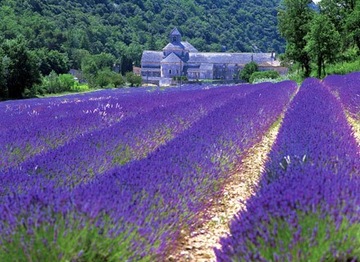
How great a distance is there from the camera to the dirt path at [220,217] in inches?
127

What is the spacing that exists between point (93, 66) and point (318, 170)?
6616 centimetres

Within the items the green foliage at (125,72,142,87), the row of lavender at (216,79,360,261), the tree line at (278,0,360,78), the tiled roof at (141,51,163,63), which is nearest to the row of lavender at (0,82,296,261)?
the row of lavender at (216,79,360,261)

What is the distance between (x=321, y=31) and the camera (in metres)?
30.2

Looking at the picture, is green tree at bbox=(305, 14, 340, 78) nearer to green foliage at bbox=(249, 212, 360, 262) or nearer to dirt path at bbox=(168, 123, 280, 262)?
dirt path at bbox=(168, 123, 280, 262)

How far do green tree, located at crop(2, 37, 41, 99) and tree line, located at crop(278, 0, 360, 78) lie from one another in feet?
67.2

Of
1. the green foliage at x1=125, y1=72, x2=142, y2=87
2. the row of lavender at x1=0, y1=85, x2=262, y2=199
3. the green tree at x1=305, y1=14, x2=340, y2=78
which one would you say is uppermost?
the green tree at x1=305, y1=14, x2=340, y2=78

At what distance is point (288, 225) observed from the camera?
209 cm

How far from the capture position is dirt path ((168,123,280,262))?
3.22 meters

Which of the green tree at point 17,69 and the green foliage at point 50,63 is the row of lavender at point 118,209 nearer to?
the green tree at point 17,69

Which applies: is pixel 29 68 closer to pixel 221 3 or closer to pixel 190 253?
pixel 190 253

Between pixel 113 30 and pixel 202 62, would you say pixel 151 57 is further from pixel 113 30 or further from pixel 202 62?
pixel 113 30

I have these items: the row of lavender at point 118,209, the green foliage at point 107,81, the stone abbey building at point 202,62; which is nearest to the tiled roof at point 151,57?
the stone abbey building at point 202,62

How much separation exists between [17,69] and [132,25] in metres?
103

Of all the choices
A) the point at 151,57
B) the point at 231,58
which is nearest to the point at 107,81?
the point at 151,57
